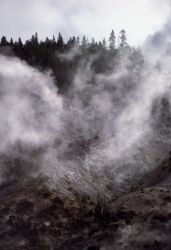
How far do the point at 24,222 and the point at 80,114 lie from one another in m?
22.7

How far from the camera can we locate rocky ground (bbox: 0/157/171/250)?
28.3m

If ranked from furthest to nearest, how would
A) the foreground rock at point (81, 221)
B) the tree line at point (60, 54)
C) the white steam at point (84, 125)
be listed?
the tree line at point (60, 54) → the white steam at point (84, 125) → the foreground rock at point (81, 221)

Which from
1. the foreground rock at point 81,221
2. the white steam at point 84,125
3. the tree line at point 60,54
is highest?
the tree line at point 60,54

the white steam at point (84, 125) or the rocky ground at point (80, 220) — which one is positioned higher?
the white steam at point (84, 125)

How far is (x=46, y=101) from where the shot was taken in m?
53.8

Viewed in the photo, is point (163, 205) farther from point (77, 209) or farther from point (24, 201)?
point (24, 201)

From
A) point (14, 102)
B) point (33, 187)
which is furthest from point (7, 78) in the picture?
point (33, 187)

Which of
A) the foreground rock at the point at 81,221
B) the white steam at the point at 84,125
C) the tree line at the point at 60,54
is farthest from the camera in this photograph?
the tree line at the point at 60,54

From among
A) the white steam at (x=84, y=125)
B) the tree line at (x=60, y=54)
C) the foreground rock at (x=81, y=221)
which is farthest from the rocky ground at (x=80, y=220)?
the tree line at (x=60, y=54)

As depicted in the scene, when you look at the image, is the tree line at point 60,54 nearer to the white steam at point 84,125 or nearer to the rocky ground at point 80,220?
the white steam at point 84,125

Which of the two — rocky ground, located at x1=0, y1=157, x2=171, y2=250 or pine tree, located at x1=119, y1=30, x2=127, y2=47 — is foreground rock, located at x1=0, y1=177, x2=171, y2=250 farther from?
pine tree, located at x1=119, y1=30, x2=127, y2=47

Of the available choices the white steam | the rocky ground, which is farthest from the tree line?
the rocky ground

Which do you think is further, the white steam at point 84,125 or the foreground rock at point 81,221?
the white steam at point 84,125

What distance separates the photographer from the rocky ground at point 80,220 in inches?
1113
